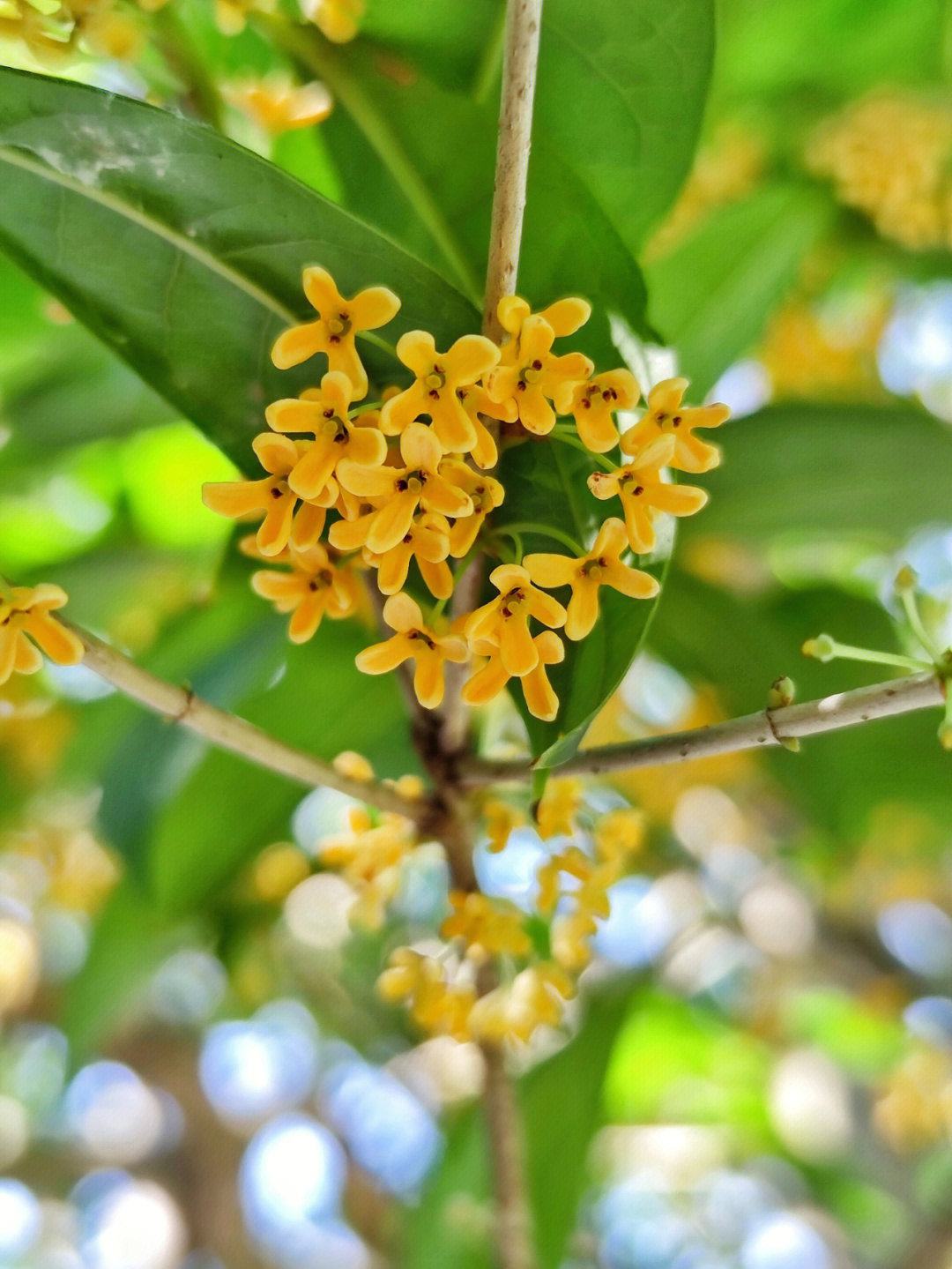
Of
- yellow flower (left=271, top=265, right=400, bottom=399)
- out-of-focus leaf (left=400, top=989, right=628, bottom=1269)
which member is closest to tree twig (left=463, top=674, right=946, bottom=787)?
yellow flower (left=271, top=265, right=400, bottom=399)

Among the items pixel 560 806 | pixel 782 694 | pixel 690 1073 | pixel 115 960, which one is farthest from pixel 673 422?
pixel 690 1073

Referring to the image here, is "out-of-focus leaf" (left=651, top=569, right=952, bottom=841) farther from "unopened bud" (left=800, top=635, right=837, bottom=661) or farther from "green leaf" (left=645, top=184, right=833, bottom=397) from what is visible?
"unopened bud" (left=800, top=635, right=837, bottom=661)

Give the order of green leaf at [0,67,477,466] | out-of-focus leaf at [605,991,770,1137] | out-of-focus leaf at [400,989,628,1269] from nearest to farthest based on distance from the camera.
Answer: green leaf at [0,67,477,466] → out-of-focus leaf at [400,989,628,1269] → out-of-focus leaf at [605,991,770,1137]

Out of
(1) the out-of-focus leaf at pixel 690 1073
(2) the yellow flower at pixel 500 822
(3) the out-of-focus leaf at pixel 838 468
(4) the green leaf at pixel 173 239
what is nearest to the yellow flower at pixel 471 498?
(4) the green leaf at pixel 173 239

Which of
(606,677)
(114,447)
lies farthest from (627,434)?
(114,447)

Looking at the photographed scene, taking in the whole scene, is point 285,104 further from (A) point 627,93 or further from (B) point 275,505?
(B) point 275,505

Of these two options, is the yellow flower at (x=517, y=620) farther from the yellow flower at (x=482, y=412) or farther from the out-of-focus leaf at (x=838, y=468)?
the out-of-focus leaf at (x=838, y=468)
